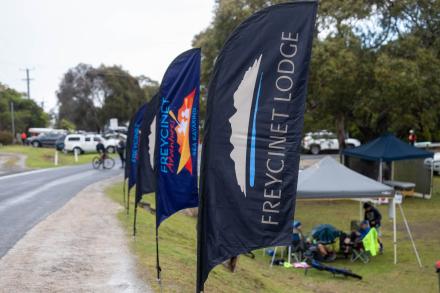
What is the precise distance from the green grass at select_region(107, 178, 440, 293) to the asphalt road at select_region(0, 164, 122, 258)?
2.13 m

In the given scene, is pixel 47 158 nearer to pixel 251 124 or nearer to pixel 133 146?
pixel 133 146

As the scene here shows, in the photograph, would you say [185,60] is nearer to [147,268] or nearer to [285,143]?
[285,143]

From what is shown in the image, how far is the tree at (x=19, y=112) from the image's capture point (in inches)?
→ 2940

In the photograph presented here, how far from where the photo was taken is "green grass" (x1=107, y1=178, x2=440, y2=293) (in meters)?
9.27

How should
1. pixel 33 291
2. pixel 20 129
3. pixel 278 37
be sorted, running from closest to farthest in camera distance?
pixel 278 37
pixel 33 291
pixel 20 129

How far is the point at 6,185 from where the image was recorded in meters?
21.8

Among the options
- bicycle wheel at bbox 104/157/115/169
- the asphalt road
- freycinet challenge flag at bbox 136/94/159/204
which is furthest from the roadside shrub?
freycinet challenge flag at bbox 136/94/159/204

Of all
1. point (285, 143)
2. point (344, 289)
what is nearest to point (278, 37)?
point (285, 143)

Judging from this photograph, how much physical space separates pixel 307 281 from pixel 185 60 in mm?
6904

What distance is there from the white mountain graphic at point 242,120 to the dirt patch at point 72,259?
3.60 m

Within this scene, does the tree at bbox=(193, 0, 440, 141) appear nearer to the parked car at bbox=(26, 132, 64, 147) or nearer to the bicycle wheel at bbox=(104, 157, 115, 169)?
the bicycle wheel at bbox=(104, 157, 115, 169)

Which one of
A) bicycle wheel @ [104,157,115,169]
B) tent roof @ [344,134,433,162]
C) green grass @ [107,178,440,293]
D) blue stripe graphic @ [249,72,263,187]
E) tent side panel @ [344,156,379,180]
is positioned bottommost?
green grass @ [107,178,440,293]

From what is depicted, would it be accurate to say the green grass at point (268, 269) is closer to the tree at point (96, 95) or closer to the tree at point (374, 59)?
the tree at point (374, 59)

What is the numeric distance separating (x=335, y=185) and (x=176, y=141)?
749 centimetres
